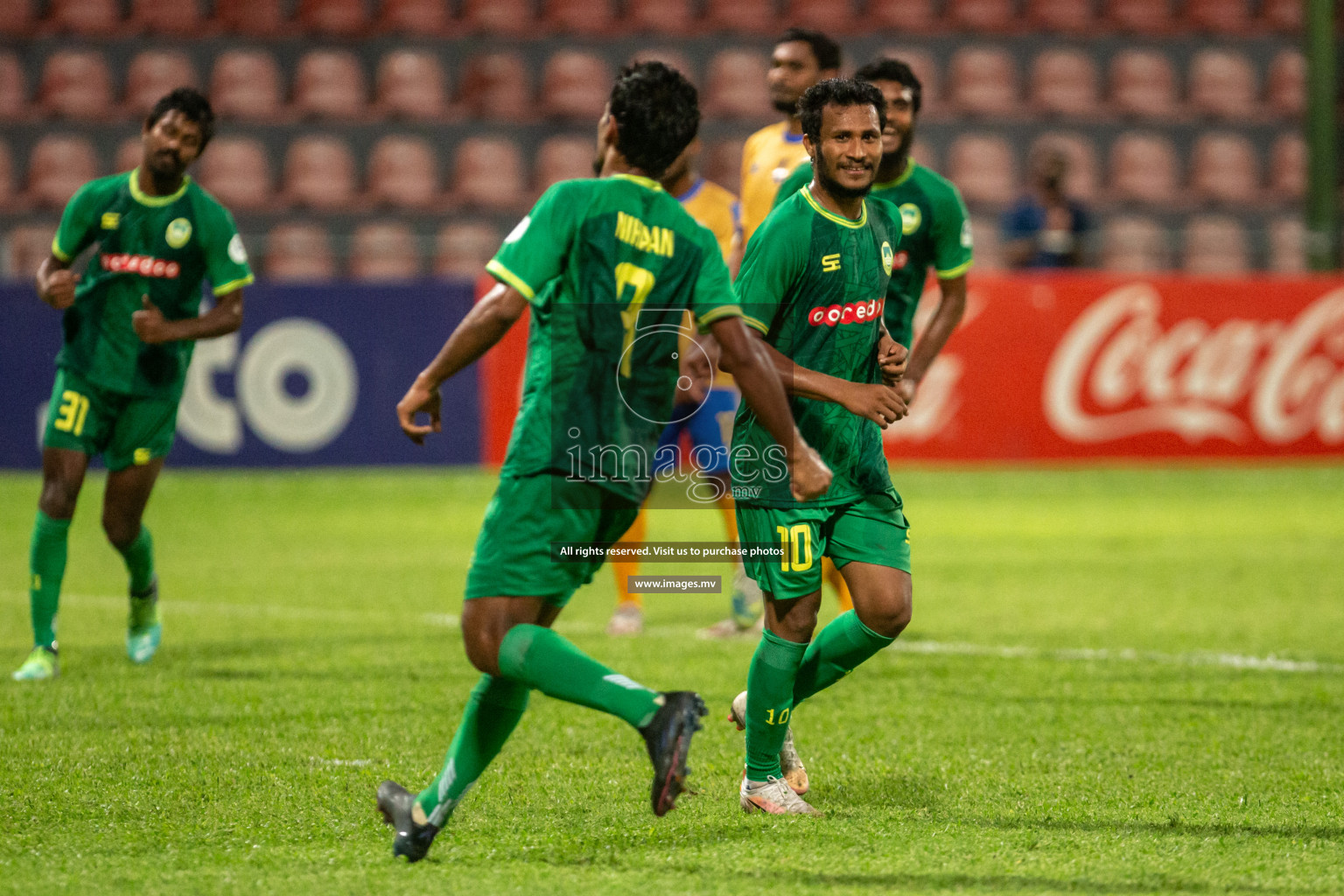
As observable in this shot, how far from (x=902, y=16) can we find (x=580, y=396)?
1737 cm

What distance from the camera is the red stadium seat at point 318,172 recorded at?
18.5 m

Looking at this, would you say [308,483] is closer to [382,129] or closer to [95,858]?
[382,129]

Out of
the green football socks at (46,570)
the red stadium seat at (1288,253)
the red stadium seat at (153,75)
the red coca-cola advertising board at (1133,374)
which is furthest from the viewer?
the red stadium seat at (153,75)

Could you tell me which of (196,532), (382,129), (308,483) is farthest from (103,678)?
(382,129)

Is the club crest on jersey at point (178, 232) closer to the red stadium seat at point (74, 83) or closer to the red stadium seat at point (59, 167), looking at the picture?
the red stadium seat at point (59, 167)

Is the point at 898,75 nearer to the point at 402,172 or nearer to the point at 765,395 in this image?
the point at 765,395

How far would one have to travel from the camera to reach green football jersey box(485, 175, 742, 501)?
13.1 feet

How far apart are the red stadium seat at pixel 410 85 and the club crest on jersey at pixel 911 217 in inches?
532

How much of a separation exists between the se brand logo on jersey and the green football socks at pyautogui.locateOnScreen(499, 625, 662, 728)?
132 cm

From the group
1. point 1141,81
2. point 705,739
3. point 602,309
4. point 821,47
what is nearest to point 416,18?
point 1141,81

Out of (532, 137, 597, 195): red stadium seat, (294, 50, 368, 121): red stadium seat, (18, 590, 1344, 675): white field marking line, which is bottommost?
(18, 590, 1344, 675): white field marking line

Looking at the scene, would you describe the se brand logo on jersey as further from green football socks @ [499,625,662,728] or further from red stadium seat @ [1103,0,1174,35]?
red stadium seat @ [1103,0,1174,35]

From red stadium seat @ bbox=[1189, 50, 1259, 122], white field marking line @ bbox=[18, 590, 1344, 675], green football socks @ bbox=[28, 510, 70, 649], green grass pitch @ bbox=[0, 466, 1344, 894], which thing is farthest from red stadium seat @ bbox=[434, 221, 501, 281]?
red stadium seat @ bbox=[1189, 50, 1259, 122]

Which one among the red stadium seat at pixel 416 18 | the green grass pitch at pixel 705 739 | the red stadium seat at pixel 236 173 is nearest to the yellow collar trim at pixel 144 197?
the green grass pitch at pixel 705 739
